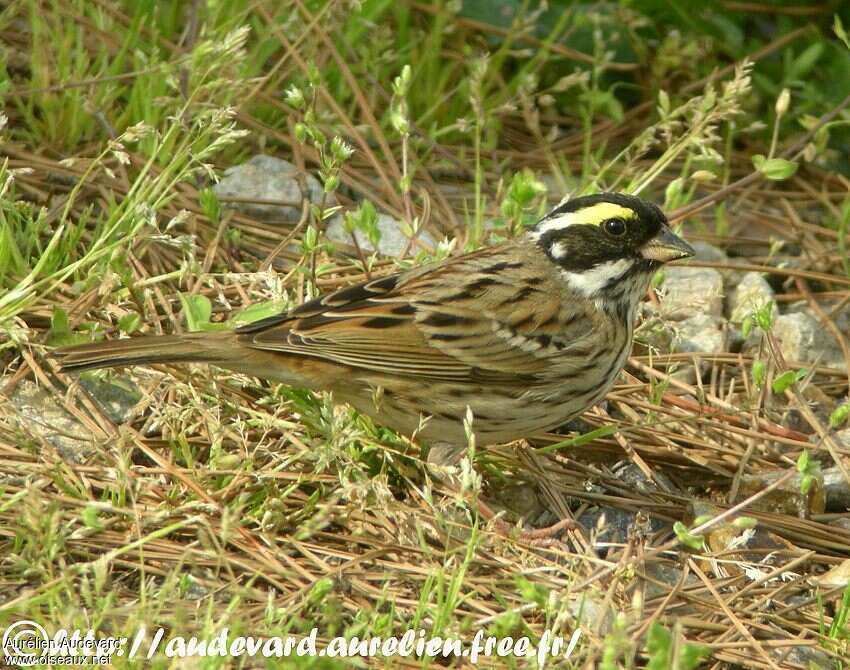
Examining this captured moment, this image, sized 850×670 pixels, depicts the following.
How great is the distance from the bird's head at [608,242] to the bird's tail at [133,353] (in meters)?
1.35

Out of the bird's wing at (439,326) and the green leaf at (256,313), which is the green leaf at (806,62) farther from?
the green leaf at (256,313)

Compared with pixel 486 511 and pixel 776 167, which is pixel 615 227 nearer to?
pixel 776 167

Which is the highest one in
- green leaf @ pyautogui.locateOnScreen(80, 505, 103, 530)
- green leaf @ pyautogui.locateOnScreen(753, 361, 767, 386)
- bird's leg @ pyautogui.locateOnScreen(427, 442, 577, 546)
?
green leaf @ pyautogui.locateOnScreen(80, 505, 103, 530)

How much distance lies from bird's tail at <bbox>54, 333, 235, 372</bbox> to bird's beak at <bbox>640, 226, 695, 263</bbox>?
1.58 m

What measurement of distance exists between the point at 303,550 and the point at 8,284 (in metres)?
1.57

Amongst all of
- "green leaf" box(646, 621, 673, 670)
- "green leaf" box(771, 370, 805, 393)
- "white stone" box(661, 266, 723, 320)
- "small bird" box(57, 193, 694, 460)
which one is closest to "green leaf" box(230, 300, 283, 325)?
"small bird" box(57, 193, 694, 460)

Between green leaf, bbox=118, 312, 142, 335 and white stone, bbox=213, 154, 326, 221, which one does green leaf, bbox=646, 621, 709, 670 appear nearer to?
green leaf, bbox=118, 312, 142, 335

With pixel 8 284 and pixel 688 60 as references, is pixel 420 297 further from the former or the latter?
pixel 688 60

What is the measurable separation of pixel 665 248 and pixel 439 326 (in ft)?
2.77

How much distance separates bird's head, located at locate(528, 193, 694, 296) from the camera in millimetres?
4906

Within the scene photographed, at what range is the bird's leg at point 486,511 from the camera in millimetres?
4484

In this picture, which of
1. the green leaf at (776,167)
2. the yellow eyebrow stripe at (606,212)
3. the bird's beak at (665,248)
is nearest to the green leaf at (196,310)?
the yellow eyebrow stripe at (606,212)

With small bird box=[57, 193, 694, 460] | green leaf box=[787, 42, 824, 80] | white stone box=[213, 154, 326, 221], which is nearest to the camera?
small bird box=[57, 193, 694, 460]

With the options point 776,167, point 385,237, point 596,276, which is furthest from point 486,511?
point 776,167
